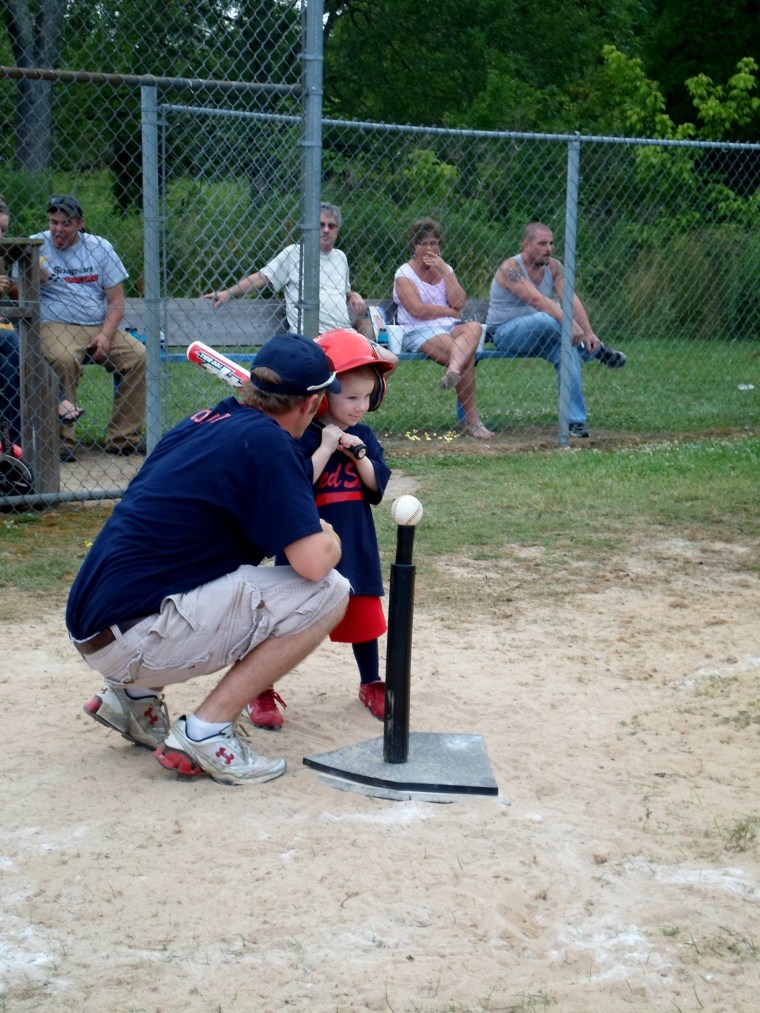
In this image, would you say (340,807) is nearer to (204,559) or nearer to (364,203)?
(204,559)

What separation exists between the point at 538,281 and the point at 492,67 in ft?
53.9

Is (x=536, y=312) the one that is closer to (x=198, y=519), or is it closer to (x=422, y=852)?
(x=198, y=519)

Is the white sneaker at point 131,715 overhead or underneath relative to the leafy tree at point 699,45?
underneath

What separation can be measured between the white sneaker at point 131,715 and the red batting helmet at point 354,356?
3.51 feet

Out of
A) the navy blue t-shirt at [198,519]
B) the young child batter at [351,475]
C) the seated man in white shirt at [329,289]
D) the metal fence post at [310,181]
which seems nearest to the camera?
the navy blue t-shirt at [198,519]

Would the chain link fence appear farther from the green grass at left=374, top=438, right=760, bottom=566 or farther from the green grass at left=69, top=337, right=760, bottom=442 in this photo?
the green grass at left=374, top=438, right=760, bottom=566

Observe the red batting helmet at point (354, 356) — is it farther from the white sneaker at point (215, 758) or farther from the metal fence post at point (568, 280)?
the metal fence post at point (568, 280)

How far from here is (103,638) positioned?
3.56 m

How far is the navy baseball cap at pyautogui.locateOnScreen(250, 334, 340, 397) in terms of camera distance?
3506 mm

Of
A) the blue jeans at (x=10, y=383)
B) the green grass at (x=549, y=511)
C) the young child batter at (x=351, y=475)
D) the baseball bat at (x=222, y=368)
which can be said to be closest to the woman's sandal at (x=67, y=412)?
the blue jeans at (x=10, y=383)

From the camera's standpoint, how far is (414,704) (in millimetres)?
4379

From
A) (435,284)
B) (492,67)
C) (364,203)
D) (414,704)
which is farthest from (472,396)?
(492,67)

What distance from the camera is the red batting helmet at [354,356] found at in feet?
12.9

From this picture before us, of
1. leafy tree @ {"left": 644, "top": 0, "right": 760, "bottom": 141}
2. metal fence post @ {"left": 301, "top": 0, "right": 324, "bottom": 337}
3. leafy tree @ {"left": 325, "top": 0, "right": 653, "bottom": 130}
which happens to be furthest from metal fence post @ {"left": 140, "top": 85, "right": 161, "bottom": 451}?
leafy tree @ {"left": 644, "top": 0, "right": 760, "bottom": 141}
